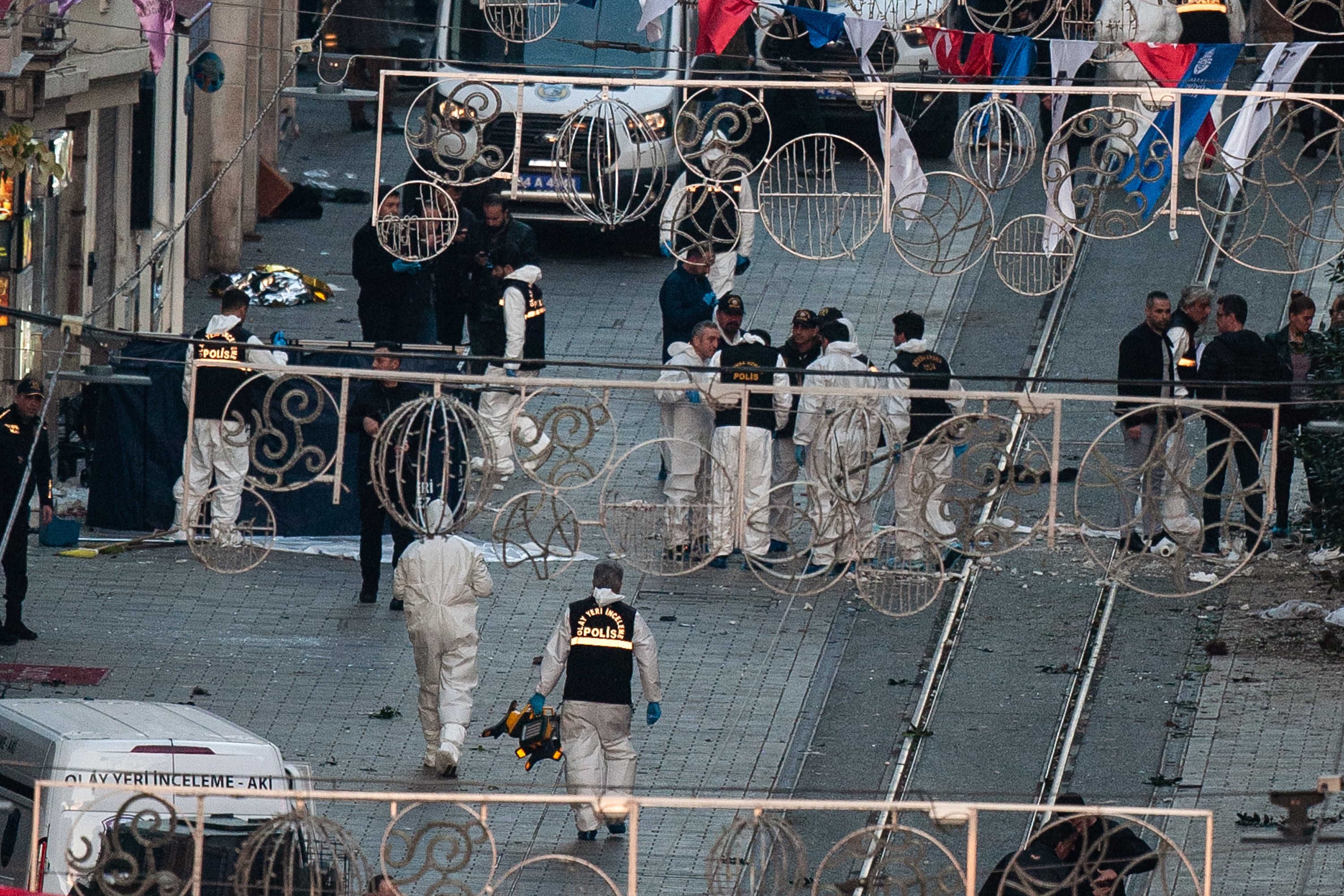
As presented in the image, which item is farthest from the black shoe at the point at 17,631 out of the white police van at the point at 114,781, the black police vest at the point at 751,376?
the white police van at the point at 114,781

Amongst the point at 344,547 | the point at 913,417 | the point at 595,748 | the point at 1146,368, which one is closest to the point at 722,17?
the point at 595,748

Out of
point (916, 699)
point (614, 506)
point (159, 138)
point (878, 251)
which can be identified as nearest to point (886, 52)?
point (878, 251)

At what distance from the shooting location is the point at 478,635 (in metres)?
14.0

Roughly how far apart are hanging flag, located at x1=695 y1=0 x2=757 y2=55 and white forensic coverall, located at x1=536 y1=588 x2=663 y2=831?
2820 millimetres

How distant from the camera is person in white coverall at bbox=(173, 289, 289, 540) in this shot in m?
16.0

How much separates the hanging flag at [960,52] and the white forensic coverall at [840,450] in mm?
1681

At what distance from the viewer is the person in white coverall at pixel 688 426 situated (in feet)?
54.2

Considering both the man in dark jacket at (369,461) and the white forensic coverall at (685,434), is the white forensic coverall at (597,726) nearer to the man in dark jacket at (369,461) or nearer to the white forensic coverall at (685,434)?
the man in dark jacket at (369,461)

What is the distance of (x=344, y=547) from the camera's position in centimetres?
1744

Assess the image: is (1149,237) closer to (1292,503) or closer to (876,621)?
(1292,503)

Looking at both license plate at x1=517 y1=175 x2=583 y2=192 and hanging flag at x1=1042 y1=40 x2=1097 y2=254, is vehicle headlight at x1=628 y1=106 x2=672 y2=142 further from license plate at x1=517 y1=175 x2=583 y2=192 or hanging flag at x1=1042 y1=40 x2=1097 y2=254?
hanging flag at x1=1042 y1=40 x2=1097 y2=254

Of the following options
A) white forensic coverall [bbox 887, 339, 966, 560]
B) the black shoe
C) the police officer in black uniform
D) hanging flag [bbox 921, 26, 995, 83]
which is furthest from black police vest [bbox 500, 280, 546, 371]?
hanging flag [bbox 921, 26, 995, 83]

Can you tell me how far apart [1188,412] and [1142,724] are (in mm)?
3718

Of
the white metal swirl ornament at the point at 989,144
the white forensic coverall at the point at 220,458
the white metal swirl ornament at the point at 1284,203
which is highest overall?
the white metal swirl ornament at the point at 989,144
